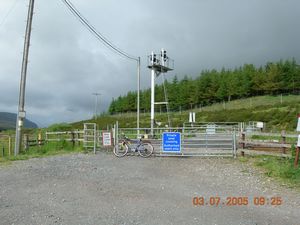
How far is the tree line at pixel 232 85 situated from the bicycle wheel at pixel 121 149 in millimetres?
65861

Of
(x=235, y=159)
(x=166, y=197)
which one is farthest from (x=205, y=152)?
(x=166, y=197)

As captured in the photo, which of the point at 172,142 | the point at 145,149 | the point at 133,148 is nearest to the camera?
the point at 172,142

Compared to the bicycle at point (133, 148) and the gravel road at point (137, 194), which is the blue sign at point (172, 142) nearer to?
the bicycle at point (133, 148)

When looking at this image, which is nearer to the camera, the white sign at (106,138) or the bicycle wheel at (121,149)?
the bicycle wheel at (121,149)

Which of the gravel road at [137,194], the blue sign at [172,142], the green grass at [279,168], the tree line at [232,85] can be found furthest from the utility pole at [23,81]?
the tree line at [232,85]

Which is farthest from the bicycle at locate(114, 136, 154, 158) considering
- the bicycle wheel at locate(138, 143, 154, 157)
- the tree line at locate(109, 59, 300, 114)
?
the tree line at locate(109, 59, 300, 114)

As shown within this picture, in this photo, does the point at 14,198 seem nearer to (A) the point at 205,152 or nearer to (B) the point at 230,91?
(A) the point at 205,152

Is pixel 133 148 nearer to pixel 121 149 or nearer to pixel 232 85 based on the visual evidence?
pixel 121 149

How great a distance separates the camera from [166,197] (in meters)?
8.60

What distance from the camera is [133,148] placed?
18.6 metres

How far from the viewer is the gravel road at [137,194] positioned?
22.3ft

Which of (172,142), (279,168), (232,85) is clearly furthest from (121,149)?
(232,85)

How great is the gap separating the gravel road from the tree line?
72.1 meters

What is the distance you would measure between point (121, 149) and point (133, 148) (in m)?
1.08
